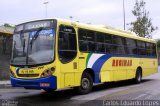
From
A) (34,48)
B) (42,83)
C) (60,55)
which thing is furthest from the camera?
(34,48)

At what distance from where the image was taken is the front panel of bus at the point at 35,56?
42.7 feet

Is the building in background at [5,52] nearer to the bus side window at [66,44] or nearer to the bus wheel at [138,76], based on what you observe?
the bus wheel at [138,76]

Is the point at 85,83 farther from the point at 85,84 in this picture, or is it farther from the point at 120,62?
the point at 120,62

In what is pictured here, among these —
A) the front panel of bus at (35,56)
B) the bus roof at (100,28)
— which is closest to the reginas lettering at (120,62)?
the bus roof at (100,28)

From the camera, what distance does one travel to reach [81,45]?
14883mm

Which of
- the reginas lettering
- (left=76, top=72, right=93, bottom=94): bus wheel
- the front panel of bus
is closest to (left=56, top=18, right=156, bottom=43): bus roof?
the front panel of bus

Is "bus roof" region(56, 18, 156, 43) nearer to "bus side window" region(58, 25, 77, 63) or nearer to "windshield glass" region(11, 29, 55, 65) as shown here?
"bus side window" region(58, 25, 77, 63)

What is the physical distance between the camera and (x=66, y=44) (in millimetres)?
13805

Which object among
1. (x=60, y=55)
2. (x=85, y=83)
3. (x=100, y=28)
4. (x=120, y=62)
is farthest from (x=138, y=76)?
(x=60, y=55)

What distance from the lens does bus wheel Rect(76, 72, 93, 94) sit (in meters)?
14.9

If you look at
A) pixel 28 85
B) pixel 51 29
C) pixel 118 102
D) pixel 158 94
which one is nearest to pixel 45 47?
pixel 51 29

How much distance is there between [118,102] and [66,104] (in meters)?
1.79

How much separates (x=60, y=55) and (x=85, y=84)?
237cm

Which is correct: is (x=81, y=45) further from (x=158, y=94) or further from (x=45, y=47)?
(x=158, y=94)
